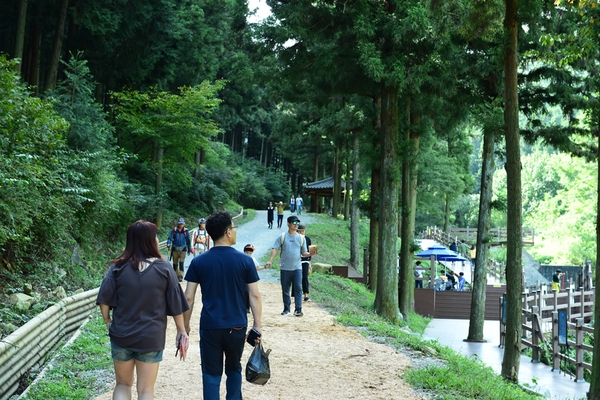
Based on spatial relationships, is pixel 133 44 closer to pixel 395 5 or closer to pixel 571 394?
pixel 395 5

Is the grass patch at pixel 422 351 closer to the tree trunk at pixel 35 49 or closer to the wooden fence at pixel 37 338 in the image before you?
the wooden fence at pixel 37 338

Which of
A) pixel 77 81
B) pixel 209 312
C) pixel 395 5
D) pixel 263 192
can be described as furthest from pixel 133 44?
pixel 263 192

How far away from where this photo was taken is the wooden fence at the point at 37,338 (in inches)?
305

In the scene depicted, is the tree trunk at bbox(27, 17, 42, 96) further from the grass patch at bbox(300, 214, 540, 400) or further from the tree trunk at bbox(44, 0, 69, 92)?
the grass patch at bbox(300, 214, 540, 400)

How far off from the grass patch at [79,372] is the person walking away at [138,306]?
7.25ft

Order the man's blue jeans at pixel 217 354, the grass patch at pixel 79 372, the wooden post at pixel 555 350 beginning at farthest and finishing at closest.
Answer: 1. the wooden post at pixel 555 350
2. the grass patch at pixel 79 372
3. the man's blue jeans at pixel 217 354

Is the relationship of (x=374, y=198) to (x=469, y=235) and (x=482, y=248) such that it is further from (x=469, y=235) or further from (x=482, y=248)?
(x=469, y=235)

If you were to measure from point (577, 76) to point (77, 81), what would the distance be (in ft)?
49.9

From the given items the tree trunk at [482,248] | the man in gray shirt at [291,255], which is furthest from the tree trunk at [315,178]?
the man in gray shirt at [291,255]

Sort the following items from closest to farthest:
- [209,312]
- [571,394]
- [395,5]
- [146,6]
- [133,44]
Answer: [209,312] → [571,394] → [395,5] → [146,6] → [133,44]

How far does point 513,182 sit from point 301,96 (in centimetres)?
1059

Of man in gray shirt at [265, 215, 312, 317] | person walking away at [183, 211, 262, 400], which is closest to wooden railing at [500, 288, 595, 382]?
man in gray shirt at [265, 215, 312, 317]

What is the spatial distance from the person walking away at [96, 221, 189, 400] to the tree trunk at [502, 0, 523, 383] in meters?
8.01

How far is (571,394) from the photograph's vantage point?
13453 millimetres
